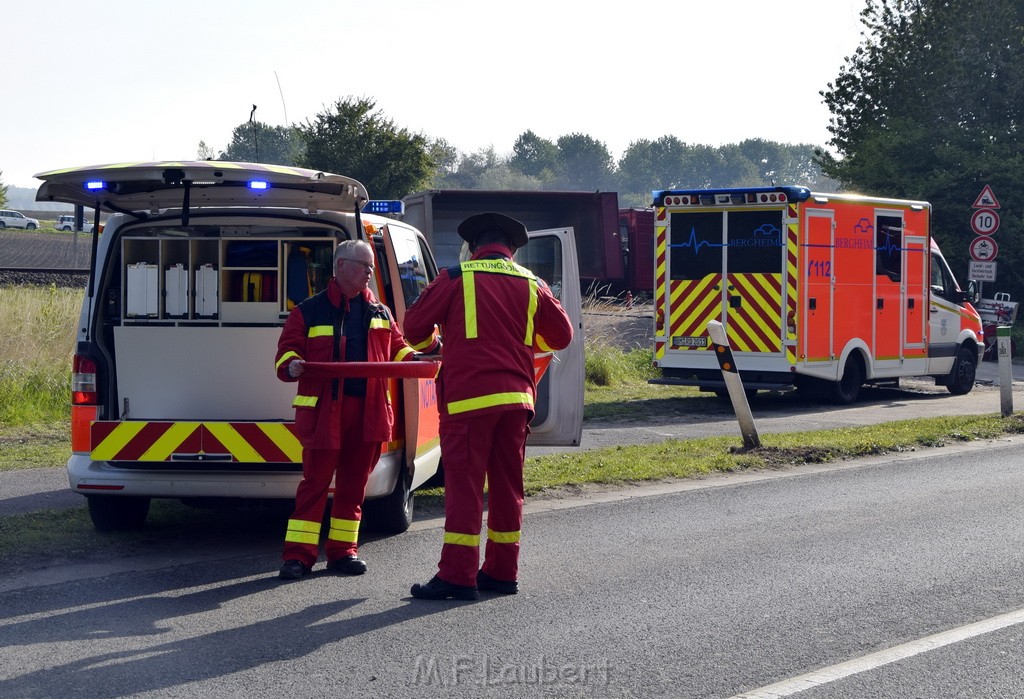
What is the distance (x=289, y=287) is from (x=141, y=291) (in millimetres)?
900

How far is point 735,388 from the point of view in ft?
37.9

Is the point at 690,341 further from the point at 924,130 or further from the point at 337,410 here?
the point at 924,130

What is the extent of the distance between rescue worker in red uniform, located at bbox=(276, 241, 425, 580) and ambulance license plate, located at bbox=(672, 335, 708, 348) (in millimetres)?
10047

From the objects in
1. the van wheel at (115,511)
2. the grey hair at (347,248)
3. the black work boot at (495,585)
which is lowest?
the black work boot at (495,585)

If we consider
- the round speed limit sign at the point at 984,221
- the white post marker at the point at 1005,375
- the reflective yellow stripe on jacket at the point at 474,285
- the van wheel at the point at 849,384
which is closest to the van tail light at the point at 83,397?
the reflective yellow stripe on jacket at the point at 474,285

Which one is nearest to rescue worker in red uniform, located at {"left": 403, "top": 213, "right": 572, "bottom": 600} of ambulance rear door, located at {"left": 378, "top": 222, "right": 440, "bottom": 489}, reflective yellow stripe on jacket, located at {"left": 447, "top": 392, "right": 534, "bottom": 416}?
reflective yellow stripe on jacket, located at {"left": 447, "top": 392, "right": 534, "bottom": 416}

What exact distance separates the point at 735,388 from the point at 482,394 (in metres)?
5.93

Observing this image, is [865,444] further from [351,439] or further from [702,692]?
[702,692]

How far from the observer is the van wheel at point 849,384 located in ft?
54.6

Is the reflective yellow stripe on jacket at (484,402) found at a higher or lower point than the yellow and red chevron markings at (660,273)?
lower

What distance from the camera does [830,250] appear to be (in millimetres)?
15984

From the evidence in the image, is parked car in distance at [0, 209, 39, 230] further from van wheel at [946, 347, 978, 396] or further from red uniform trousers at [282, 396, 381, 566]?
red uniform trousers at [282, 396, 381, 566]

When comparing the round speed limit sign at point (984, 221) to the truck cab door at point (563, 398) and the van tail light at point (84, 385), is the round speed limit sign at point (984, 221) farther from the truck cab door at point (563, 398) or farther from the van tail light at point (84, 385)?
the van tail light at point (84, 385)

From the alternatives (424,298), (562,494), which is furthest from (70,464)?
(562,494)
